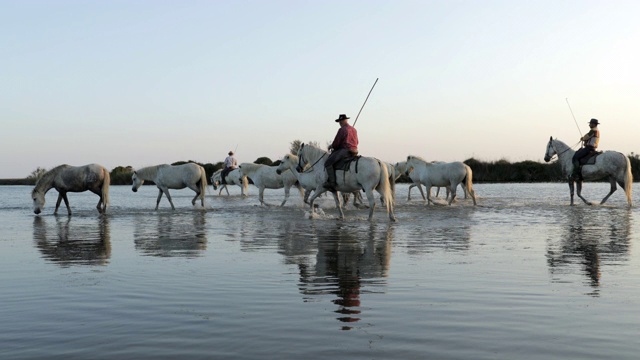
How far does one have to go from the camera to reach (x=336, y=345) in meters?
3.91

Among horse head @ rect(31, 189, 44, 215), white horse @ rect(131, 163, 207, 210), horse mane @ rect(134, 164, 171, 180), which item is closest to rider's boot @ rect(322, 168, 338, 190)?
white horse @ rect(131, 163, 207, 210)

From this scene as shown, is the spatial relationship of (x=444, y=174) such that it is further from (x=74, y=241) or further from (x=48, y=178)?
(x=74, y=241)

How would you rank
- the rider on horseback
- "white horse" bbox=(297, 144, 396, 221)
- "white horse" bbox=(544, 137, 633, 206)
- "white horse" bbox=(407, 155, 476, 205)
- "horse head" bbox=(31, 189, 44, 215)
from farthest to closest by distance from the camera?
"white horse" bbox=(407, 155, 476, 205) < the rider on horseback < "white horse" bbox=(544, 137, 633, 206) < "horse head" bbox=(31, 189, 44, 215) < "white horse" bbox=(297, 144, 396, 221)

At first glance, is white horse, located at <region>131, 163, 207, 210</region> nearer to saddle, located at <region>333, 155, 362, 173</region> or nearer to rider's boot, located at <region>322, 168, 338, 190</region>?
rider's boot, located at <region>322, 168, 338, 190</region>

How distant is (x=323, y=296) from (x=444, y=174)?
18044mm

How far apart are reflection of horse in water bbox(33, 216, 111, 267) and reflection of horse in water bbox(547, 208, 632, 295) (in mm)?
5500

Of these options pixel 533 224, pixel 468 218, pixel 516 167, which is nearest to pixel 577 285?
pixel 533 224

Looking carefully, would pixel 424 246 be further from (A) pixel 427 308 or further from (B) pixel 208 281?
(A) pixel 427 308

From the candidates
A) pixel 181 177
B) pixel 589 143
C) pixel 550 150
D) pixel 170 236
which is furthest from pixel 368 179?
pixel 550 150

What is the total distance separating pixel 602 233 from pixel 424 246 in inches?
160

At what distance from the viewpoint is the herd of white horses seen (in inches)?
614

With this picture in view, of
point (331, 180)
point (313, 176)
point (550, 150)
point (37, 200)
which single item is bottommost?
point (37, 200)

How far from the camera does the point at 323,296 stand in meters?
Answer: 5.63

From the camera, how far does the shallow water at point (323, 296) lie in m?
3.93
